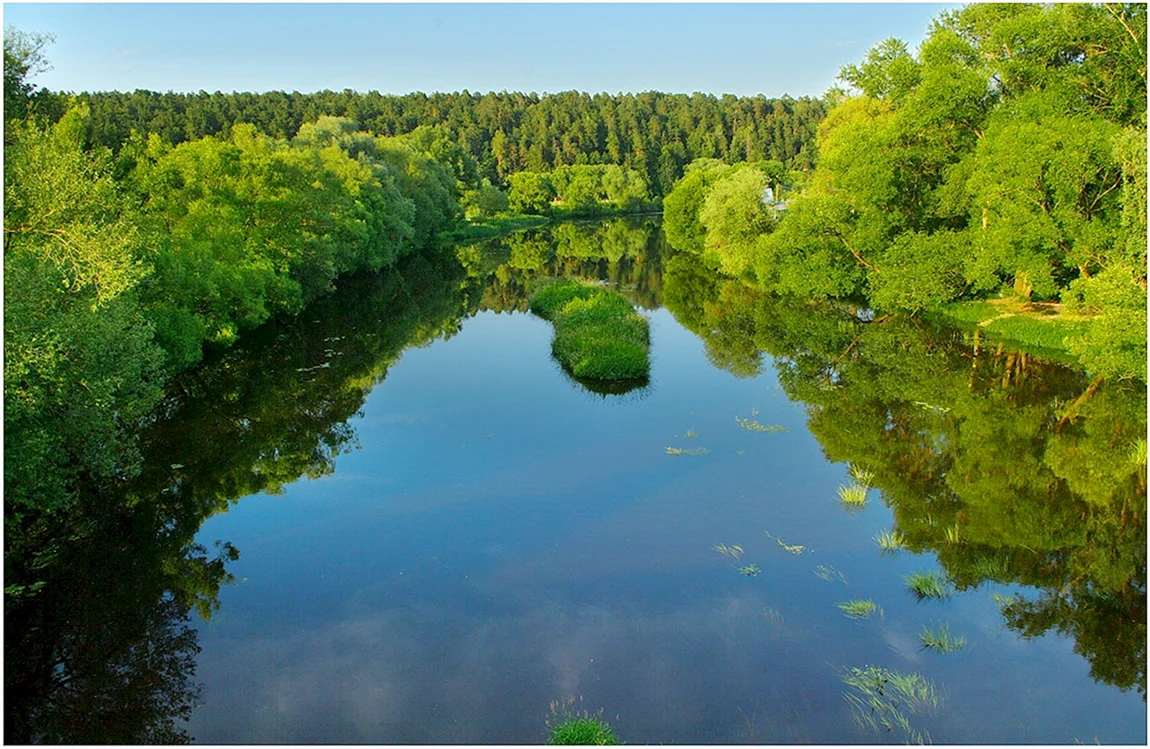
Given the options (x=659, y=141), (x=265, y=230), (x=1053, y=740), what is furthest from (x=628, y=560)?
(x=659, y=141)

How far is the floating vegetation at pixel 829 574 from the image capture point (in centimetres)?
1480

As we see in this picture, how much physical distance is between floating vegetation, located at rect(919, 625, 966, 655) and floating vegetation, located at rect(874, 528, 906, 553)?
8.92 ft

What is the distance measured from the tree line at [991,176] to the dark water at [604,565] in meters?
5.51

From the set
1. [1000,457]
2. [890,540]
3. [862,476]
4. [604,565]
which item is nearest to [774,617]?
[604,565]

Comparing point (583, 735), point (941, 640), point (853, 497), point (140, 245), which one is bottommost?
point (583, 735)

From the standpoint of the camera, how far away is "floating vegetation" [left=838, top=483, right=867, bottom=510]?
17.8 meters

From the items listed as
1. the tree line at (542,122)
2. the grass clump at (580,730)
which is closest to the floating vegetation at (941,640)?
the grass clump at (580,730)

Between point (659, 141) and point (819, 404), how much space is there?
467 feet

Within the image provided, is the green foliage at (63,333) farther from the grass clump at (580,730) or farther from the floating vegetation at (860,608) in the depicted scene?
the floating vegetation at (860,608)

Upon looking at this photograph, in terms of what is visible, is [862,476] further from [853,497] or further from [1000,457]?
[1000,457]

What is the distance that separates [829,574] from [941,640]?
2.42 metres

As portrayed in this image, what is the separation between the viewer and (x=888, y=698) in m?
11.5

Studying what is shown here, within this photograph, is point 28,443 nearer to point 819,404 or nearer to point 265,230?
point 819,404

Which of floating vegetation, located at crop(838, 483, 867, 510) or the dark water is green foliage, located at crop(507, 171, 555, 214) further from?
floating vegetation, located at crop(838, 483, 867, 510)
